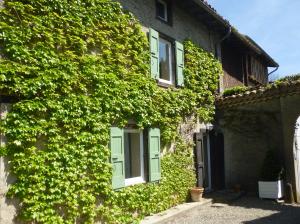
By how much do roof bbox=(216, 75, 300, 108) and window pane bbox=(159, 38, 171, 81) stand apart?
2437 millimetres

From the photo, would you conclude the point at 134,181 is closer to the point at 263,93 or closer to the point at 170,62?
the point at 170,62

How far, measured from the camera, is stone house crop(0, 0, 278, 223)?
800cm

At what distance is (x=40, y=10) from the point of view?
19.6 ft

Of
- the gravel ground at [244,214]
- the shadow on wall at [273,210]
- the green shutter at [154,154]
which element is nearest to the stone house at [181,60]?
the green shutter at [154,154]

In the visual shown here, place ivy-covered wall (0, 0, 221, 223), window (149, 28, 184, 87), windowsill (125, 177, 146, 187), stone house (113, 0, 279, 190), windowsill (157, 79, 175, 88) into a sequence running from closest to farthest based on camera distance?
ivy-covered wall (0, 0, 221, 223) < windowsill (125, 177, 146, 187) < windowsill (157, 79, 175, 88) < stone house (113, 0, 279, 190) < window (149, 28, 184, 87)

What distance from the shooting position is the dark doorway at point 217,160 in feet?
37.9

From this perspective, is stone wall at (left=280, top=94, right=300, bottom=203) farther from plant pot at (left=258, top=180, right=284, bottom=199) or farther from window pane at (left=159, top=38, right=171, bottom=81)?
window pane at (left=159, top=38, right=171, bottom=81)

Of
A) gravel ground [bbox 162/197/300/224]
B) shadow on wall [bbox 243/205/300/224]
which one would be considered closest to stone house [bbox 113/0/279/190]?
gravel ground [bbox 162/197/300/224]

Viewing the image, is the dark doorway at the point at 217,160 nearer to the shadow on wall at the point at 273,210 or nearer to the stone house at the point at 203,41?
the stone house at the point at 203,41

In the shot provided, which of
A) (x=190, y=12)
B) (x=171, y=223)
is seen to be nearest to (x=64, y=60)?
(x=171, y=223)

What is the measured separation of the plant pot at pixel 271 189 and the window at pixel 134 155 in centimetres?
423

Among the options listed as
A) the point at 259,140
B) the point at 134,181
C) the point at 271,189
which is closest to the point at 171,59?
the point at 134,181

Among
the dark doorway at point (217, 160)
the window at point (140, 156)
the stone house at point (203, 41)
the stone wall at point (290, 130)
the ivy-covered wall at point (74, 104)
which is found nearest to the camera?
the ivy-covered wall at point (74, 104)

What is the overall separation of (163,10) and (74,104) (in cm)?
480
